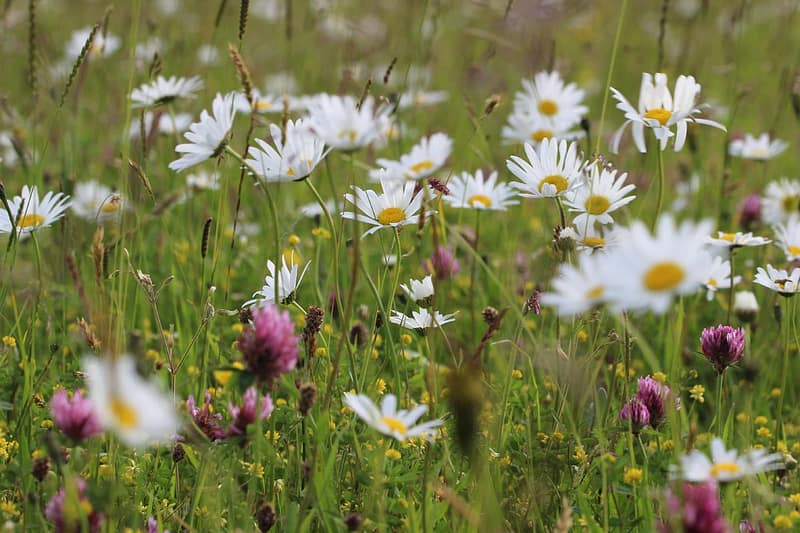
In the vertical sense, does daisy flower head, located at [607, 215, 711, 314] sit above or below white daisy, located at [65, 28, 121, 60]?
below

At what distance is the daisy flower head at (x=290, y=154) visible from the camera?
4.67ft

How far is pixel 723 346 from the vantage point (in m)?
1.61

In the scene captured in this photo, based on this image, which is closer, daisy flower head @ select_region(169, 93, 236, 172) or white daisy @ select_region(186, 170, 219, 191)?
daisy flower head @ select_region(169, 93, 236, 172)

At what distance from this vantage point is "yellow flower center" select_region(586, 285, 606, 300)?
104cm

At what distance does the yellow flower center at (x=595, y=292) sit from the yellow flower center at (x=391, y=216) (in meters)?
0.63

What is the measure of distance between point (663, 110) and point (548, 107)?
1.13 metres

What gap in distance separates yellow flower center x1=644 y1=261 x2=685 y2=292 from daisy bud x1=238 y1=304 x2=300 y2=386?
50 centimetres

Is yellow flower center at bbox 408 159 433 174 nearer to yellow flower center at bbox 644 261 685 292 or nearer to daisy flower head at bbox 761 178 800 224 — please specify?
yellow flower center at bbox 644 261 685 292

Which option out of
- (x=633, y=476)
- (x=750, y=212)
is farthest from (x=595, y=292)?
(x=750, y=212)

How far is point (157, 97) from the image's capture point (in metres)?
2.46

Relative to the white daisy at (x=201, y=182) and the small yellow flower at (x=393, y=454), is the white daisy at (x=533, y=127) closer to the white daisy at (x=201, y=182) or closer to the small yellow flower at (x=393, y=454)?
the white daisy at (x=201, y=182)

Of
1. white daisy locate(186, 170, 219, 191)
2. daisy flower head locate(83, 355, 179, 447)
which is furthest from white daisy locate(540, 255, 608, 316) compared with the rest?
white daisy locate(186, 170, 219, 191)

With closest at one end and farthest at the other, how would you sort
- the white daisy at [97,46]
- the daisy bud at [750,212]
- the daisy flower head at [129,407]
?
1. the daisy flower head at [129,407]
2. the daisy bud at [750,212]
3. the white daisy at [97,46]

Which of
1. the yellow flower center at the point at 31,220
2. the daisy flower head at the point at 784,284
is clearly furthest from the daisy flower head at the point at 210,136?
the daisy flower head at the point at 784,284
